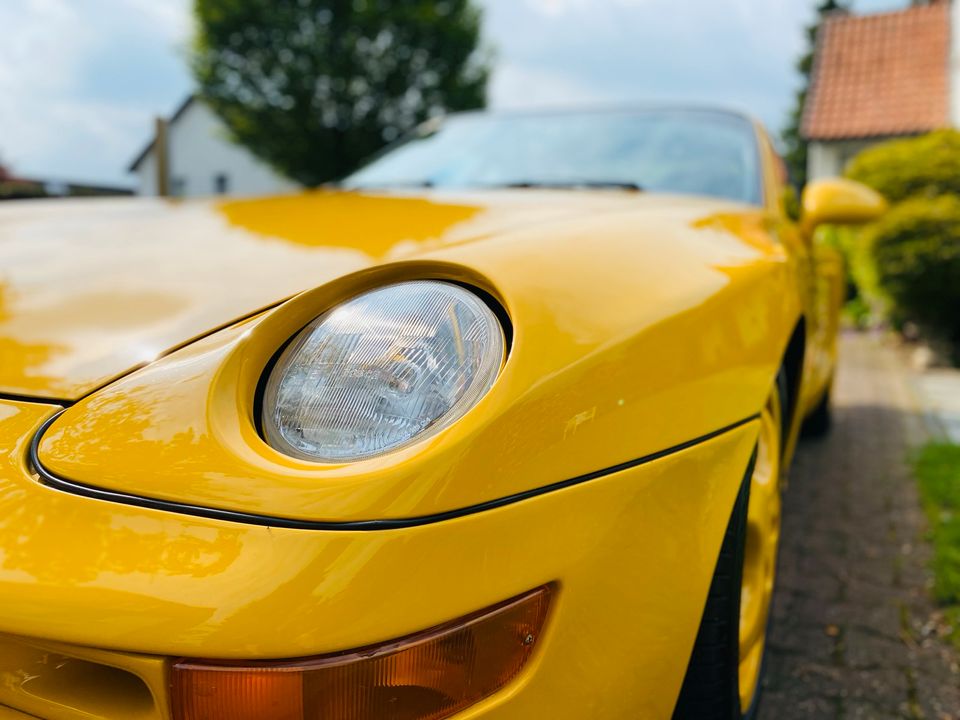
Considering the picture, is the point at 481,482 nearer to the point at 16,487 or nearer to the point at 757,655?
the point at 16,487

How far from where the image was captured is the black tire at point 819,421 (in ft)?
12.3

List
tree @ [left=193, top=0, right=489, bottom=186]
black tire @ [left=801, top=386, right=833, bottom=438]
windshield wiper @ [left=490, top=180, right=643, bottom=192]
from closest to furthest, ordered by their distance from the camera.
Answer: windshield wiper @ [left=490, top=180, right=643, bottom=192] < black tire @ [left=801, top=386, right=833, bottom=438] < tree @ [left=193, top=0, right=489, bottom=186]

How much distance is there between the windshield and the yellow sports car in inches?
38.9

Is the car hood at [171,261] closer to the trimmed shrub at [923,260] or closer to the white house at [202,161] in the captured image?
the trimmed shrub at [923,260]

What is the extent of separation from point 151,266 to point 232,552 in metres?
0.74

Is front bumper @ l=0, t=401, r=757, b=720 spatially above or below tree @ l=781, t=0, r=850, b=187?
below

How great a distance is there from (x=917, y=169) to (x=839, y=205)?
5.05 meters

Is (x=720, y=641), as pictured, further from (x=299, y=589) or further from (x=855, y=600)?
(x=855, y=600)

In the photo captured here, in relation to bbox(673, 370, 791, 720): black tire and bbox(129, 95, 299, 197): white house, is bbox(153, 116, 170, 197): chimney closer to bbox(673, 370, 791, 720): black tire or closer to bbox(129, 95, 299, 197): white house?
bbox(673, 370, 791, 720): black tire

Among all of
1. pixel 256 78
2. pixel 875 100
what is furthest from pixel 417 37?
pixel 875 100

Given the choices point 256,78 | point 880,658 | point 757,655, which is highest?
point 256,78

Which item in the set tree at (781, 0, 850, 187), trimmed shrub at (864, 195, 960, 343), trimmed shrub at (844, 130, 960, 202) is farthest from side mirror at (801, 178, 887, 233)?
tree at (781, 0, 850, 187)

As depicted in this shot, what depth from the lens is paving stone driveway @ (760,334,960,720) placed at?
1702mm

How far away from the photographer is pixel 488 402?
2.79 ft
